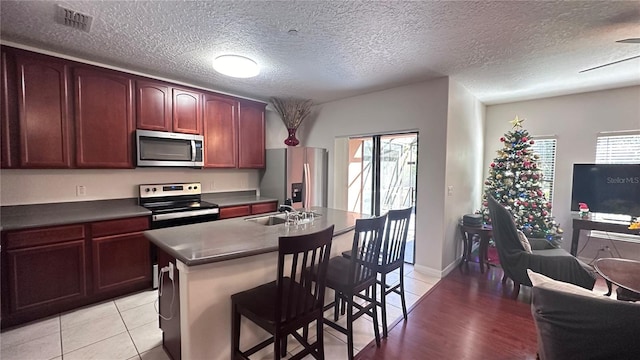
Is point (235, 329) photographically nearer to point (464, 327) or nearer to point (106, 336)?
point (106, 336)

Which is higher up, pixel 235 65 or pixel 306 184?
pixel 235 65

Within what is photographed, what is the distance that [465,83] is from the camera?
3656 mm

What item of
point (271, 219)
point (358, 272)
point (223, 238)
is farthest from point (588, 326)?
point (271, 219)

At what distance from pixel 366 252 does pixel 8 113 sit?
3.50 meters

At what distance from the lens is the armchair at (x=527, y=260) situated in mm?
2549

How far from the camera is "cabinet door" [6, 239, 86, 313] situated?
231cm

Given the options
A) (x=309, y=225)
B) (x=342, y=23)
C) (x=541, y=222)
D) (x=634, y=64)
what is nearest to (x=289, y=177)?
(x=309, y=225)

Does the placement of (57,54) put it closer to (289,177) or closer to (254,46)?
(254,46)

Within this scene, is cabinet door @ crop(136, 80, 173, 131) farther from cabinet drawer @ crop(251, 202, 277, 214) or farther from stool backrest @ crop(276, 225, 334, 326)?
stool backrest @ crop(276, 225, 334, 326)

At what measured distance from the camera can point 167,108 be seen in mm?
3422

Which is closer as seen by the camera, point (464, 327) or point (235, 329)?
point (235, 329)

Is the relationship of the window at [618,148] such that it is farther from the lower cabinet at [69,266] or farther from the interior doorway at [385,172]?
the lower cabinet at [69,266]

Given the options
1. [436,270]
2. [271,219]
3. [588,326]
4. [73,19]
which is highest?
[73,19]

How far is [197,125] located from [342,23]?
8.38ft
